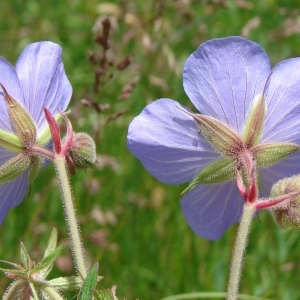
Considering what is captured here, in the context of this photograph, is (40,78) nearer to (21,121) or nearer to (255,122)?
(21,121)

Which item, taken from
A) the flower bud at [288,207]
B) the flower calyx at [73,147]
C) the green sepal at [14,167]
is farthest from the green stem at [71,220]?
the flower bud at [288,207]

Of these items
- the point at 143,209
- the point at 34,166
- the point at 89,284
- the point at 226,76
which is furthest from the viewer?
the point at 143,209

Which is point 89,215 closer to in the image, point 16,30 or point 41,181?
point 41,181

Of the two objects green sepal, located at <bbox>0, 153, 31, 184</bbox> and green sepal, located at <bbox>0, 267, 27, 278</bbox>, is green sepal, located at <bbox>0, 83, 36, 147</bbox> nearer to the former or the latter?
green sepal, located at <bbox>0, 153, 31, 184</bbox>

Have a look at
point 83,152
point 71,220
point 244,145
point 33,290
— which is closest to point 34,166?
point 83,152

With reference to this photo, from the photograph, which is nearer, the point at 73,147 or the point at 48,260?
the point at 48,260

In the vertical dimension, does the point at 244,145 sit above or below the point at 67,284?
above

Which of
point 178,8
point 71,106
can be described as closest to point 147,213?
point 71,106

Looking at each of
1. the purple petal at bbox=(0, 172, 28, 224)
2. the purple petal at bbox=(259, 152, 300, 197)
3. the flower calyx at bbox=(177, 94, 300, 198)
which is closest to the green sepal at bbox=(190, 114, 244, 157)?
the flower calyx at bbox=(177, 94, 300, 198)

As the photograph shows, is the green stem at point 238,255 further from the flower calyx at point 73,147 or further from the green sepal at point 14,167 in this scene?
the green sepal at point 14,167
